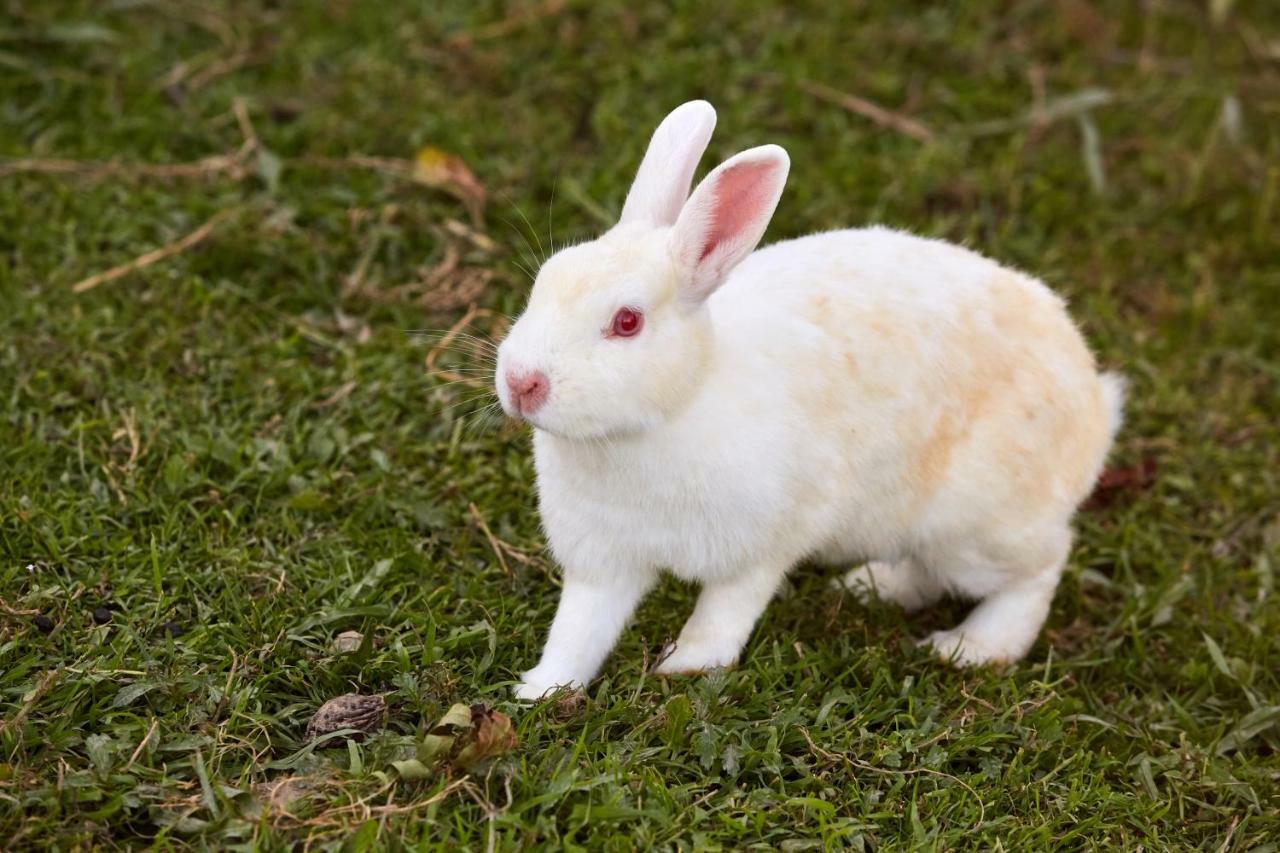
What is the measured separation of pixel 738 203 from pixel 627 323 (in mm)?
391

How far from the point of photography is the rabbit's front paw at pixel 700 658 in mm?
3832

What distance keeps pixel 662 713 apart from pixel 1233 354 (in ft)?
10.1

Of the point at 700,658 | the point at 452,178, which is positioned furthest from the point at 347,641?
the point at 452,178

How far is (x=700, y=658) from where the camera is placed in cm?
384

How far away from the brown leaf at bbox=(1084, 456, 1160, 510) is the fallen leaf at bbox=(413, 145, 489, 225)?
2.34m

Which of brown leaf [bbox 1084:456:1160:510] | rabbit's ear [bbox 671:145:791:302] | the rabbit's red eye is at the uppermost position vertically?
rabbit's ear [bbox 671:145:791:302]

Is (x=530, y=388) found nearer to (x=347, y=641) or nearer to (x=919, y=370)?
(x=347, y=641)

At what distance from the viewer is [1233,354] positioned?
561 cm

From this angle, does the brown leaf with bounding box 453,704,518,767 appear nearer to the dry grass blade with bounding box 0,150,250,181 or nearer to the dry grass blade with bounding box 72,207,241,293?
the dry grass blade with bounding box 72,207,241,293

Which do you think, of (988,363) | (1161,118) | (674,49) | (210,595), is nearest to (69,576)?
(210,595)

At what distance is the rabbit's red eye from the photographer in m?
3.39

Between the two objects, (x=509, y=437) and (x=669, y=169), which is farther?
(x=509, y=437)

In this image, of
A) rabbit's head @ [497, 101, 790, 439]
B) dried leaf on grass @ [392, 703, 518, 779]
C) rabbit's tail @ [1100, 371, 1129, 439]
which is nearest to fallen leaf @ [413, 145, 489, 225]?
rabbit's head @ [497, 101, 790, 439]

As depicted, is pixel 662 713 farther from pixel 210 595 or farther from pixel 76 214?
pixel 76 214
